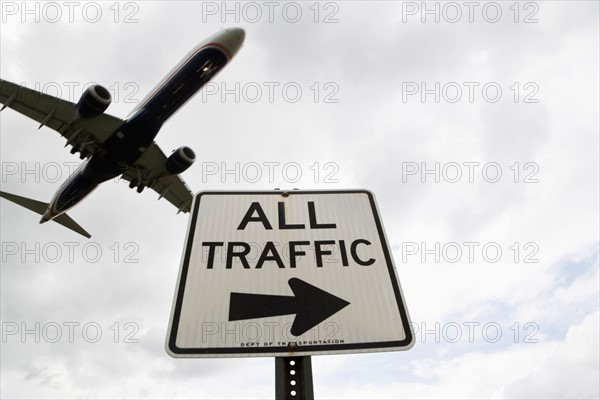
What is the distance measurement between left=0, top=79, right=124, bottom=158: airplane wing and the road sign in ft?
75.1

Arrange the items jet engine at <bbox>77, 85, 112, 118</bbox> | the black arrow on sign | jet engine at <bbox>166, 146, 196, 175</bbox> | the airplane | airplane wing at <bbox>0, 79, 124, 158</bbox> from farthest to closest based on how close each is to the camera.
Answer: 1. jet engine at <bbox>166, 146, 196, 175</bbox>
2. airplane wing at <bbox>0, 79, 124, 158</bbox>
3. the airplane
4. jet engine at <bbox>77, 85, 112, 118</bbox>
5. the black arrow on sign

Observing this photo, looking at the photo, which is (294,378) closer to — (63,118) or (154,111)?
(154,111)

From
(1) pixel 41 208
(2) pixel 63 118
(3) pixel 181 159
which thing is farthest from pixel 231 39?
(1) pixel 41 208

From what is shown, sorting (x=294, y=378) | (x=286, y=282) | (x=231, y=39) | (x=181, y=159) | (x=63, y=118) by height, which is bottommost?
(x=294, y=378)

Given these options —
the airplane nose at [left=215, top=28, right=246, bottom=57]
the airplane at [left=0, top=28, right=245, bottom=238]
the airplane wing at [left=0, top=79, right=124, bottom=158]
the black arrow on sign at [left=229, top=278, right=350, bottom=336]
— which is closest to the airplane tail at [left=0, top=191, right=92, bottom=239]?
the airplane at [left=0, top=28, right=245, bottom=238]

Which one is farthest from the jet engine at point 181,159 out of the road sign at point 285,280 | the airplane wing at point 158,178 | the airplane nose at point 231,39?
the road sign at point 285,280

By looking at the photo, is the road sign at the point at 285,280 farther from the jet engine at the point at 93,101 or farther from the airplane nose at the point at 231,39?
the jet engine at the point at 93,101

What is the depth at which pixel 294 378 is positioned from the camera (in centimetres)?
156

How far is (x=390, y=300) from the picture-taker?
1.85 meters

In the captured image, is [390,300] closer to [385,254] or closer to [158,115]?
[385,254]

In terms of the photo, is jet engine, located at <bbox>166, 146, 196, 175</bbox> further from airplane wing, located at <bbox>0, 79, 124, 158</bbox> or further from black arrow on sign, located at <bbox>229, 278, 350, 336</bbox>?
black arrow on sign, located at <bbox>229, 278, 350, 336</bbox>

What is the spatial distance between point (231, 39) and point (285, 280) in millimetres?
20330

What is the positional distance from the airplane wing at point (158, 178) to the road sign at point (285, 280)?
2255 cm

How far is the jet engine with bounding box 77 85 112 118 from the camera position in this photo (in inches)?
747
